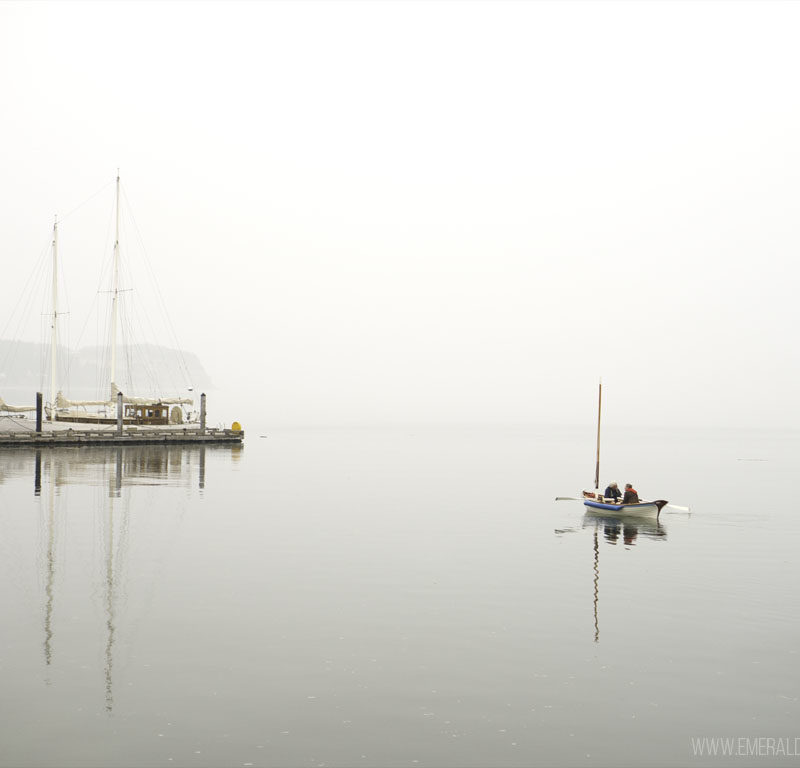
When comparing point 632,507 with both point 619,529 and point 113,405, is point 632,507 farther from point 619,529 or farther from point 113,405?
point 113,405

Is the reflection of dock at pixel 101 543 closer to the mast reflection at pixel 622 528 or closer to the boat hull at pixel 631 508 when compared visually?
the mast reflection at pixel 622 528

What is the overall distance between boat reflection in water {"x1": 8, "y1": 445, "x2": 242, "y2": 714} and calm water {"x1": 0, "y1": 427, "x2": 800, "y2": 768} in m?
0.15

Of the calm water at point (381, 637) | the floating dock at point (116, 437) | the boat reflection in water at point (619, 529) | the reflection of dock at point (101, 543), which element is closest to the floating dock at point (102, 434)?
the floating dock at point (116, 437)

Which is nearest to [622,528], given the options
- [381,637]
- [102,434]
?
[381,637]

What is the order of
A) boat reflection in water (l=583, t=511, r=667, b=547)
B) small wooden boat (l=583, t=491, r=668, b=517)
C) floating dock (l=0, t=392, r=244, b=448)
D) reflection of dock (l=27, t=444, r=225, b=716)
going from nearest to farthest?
reflection of dock (l=27, t=444, r=225, b=716), boat reflection in water (l=583, t=511, r=667, b=547), small wooden boat (l=583, t=491, r=668, b=517), floating dock (l=0, t=392, r=244, b=448)

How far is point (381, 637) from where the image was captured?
62.7 feet

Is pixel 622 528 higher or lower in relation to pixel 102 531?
lower

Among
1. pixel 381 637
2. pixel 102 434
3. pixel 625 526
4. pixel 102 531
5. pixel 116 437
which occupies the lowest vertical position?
pixel 625 526

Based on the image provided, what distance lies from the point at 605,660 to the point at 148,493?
36.1 metres

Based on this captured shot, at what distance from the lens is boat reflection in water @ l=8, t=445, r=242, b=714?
19531 mm

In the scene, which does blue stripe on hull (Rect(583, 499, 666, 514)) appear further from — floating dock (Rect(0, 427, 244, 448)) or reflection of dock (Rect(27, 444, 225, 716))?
floating dock (Rect(0, 427, 244, 448))

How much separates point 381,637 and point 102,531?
18.8m

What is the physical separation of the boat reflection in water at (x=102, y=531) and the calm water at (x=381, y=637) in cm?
15

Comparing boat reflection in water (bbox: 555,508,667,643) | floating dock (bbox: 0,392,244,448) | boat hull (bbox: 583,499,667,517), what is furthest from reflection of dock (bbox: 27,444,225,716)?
boat hull (bbox: 583,499,667,517)
